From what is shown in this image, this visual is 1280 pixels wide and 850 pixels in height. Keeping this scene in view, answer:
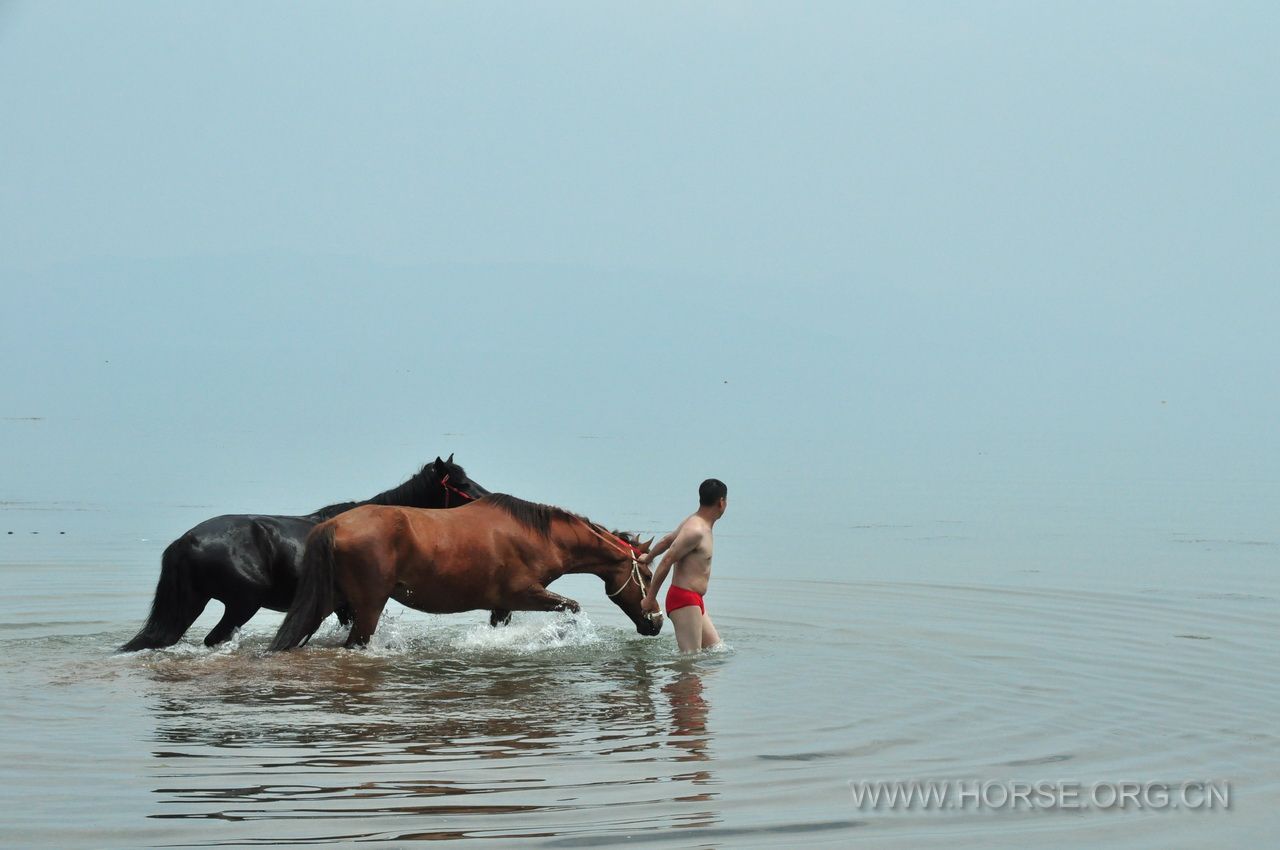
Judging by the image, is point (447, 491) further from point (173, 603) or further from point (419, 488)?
point (173, 603)

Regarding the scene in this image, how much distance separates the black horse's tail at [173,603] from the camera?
1181 cm

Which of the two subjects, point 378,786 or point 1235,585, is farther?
point 1235,585

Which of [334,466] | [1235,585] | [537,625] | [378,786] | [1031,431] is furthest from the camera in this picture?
[1031,431]

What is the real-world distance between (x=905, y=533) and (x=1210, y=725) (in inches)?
481

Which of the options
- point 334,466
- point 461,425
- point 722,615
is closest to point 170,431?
point 461,425

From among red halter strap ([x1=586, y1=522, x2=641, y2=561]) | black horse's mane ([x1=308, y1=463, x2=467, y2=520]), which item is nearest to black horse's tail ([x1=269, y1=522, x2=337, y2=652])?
black horse's mane ([x1=308, y1=463, x2=467, y2=520])

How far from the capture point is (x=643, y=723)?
9633 millimetres

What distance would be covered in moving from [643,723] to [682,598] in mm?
2511

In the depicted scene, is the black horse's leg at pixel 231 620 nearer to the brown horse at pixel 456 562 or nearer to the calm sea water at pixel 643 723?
the calm sea water at pixel 643 723

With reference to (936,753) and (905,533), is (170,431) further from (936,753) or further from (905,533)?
(936,753)

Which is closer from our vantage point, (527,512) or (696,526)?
(696,526)

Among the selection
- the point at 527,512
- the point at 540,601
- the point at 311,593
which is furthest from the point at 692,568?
the point at 311,593

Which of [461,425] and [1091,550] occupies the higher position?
[461,425]

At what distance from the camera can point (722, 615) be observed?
1471cm
